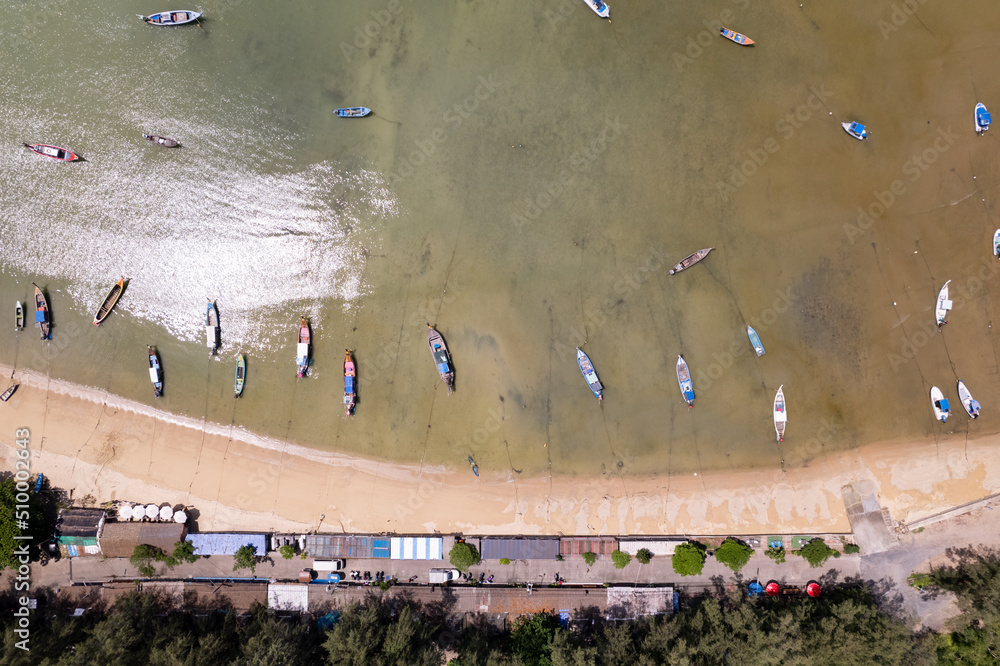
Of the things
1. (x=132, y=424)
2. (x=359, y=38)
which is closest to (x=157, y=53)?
(x=359, y=38)

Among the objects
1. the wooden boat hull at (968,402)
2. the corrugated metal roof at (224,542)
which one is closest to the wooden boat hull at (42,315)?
the corrugated metal roof at (224,542)

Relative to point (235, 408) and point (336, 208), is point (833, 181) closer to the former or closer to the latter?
point (336, 208)

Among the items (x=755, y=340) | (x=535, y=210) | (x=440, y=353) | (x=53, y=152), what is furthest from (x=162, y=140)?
(x=755, y=340)

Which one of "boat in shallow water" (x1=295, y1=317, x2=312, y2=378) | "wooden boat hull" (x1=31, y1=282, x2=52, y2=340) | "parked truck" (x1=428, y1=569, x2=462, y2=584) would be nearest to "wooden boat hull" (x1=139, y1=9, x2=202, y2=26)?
"wooden boat hull" (x1=31, y1=282, x2=52, y2=340)

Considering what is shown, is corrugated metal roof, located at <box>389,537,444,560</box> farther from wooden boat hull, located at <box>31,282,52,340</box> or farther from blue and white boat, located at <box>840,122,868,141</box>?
blue and white boat, located at <box>840,122,868,141</box>

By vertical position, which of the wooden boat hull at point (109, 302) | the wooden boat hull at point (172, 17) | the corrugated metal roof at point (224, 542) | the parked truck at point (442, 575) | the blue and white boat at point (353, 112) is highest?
the wooden boat hull at point (172, 17)

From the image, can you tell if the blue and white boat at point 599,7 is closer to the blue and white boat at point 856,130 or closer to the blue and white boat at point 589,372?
the blue and white boat at point 856,130
